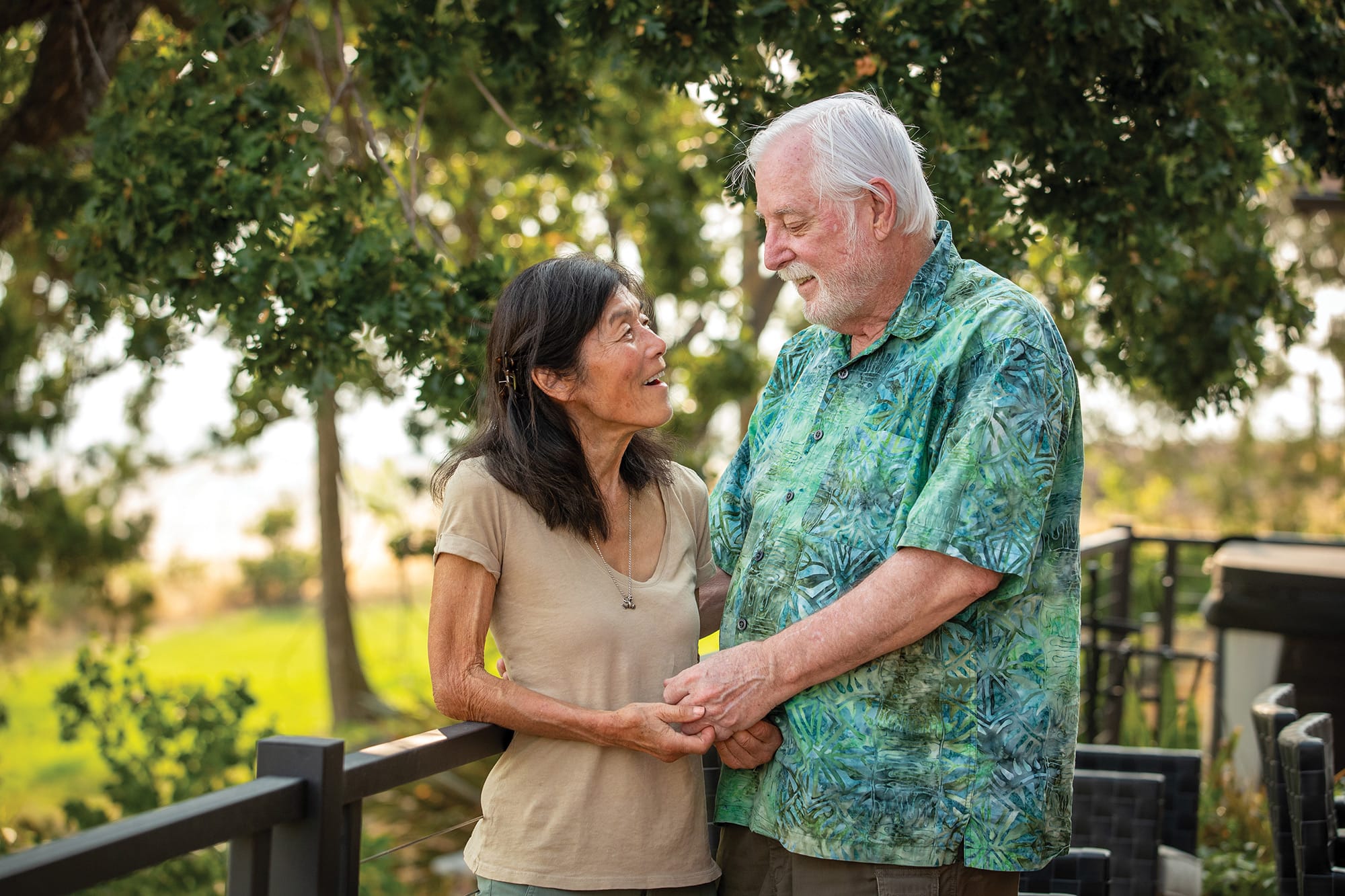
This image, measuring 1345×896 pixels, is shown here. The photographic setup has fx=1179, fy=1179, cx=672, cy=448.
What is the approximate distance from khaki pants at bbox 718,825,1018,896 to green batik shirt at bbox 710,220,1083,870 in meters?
0.03

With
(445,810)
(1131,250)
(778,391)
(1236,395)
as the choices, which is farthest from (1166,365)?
(445,810)

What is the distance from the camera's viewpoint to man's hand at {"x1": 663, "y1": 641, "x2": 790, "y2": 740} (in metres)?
1.65

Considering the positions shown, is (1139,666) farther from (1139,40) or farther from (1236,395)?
(1139,40)

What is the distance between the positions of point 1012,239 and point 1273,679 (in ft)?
9.67

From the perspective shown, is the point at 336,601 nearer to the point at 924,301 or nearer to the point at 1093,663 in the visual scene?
the point at 1093,663

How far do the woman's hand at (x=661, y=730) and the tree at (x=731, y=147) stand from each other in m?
1.28

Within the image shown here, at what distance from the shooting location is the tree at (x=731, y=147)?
2645 mm

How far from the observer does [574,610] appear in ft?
5.87

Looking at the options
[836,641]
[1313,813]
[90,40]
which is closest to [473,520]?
Answer: [836,641]

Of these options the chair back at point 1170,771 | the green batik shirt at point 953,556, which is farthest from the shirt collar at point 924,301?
the chair back at point 1170,771

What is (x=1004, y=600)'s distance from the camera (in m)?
1.61

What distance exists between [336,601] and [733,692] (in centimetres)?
758

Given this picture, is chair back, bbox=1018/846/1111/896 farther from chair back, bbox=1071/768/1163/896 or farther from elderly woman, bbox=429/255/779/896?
elderly woman, bbox=429/255/779/896

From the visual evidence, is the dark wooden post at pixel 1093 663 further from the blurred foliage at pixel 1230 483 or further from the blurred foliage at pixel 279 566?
the blurred foliage at pixel 279 566
